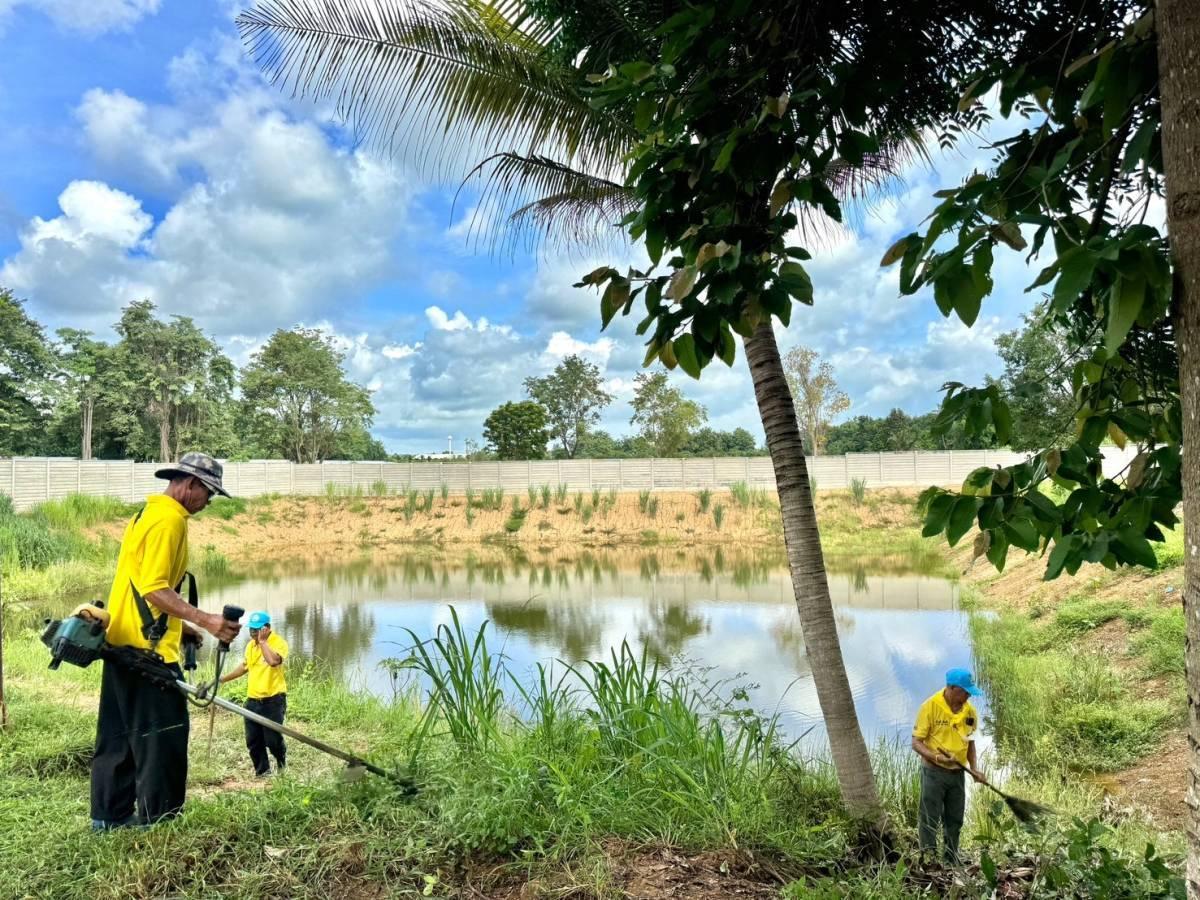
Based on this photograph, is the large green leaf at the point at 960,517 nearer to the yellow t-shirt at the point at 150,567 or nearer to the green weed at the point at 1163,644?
the yellow t-shirt at the point at 150,567

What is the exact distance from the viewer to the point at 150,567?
11.3 feet

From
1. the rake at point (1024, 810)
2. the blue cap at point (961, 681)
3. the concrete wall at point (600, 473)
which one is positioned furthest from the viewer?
the concrete wall at point (600, 473)

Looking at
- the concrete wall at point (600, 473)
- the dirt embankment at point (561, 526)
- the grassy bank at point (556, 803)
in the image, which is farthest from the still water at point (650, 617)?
the concrete wall at point (600, 473)

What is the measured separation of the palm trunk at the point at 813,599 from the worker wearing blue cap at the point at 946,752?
3.58ft

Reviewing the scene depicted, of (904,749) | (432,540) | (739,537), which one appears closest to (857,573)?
(739,537)

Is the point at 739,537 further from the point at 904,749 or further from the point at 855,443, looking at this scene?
the point at 855,443

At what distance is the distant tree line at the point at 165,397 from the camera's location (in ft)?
124

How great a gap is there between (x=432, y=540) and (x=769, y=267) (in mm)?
30587

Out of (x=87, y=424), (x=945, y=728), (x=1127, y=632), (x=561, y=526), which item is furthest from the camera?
(x=87, y=424)

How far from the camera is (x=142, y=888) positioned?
269cm

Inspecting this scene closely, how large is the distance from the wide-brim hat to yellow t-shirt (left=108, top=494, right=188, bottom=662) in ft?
0.47

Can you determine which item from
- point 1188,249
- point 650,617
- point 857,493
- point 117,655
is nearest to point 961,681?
point 1188,249

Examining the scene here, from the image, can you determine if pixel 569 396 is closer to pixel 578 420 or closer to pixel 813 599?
pixel 578 420

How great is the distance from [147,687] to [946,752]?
414cm
